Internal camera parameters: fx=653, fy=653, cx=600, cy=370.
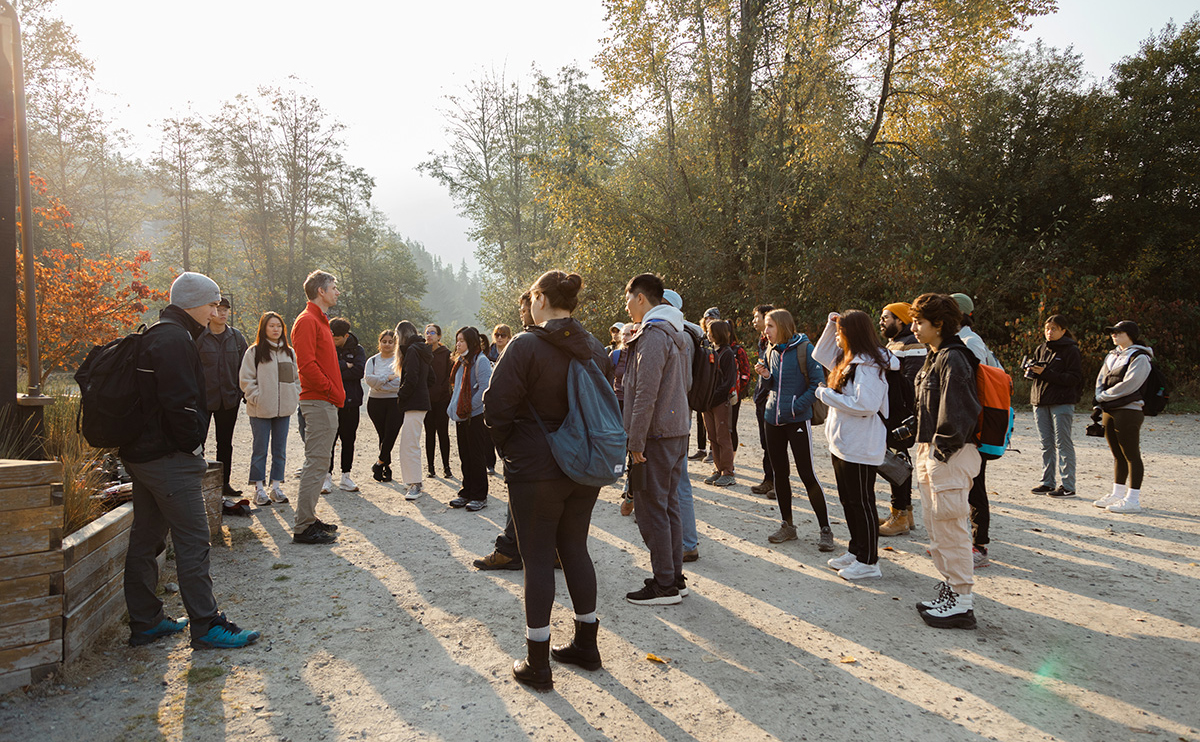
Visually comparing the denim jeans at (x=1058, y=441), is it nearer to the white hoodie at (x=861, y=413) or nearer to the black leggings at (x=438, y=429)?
the white hoodie at (x=861, y=413)

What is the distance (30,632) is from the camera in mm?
3162

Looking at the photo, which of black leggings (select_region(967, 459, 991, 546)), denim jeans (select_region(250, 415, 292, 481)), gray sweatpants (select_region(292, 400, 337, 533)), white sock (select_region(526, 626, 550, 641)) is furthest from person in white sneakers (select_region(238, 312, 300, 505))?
black leggings (select_region(967, 459, 991, 546))

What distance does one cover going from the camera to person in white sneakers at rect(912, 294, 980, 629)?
3.97 metres

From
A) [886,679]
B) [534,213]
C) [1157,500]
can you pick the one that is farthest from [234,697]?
[534,213]

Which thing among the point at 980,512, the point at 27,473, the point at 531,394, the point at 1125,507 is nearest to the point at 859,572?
the point at 980,512

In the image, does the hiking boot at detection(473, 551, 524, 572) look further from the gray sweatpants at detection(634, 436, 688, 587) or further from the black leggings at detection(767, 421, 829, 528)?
the black leggings at detection(767, 421, 829, 528)

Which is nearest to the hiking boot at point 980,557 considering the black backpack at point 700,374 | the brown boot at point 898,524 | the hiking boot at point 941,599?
the brown boot at point 898,524

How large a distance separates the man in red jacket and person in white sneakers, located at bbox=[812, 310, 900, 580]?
4.10 meters

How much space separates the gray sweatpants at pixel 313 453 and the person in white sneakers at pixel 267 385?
110cm

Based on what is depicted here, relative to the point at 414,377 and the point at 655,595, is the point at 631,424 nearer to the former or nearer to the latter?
the point at 655,595

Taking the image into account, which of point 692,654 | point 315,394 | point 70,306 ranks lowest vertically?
point 692,654

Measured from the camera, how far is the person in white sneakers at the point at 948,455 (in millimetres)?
3973

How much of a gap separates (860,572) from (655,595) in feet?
5.35

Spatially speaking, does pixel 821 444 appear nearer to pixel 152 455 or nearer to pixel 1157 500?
pixel 1157 500
